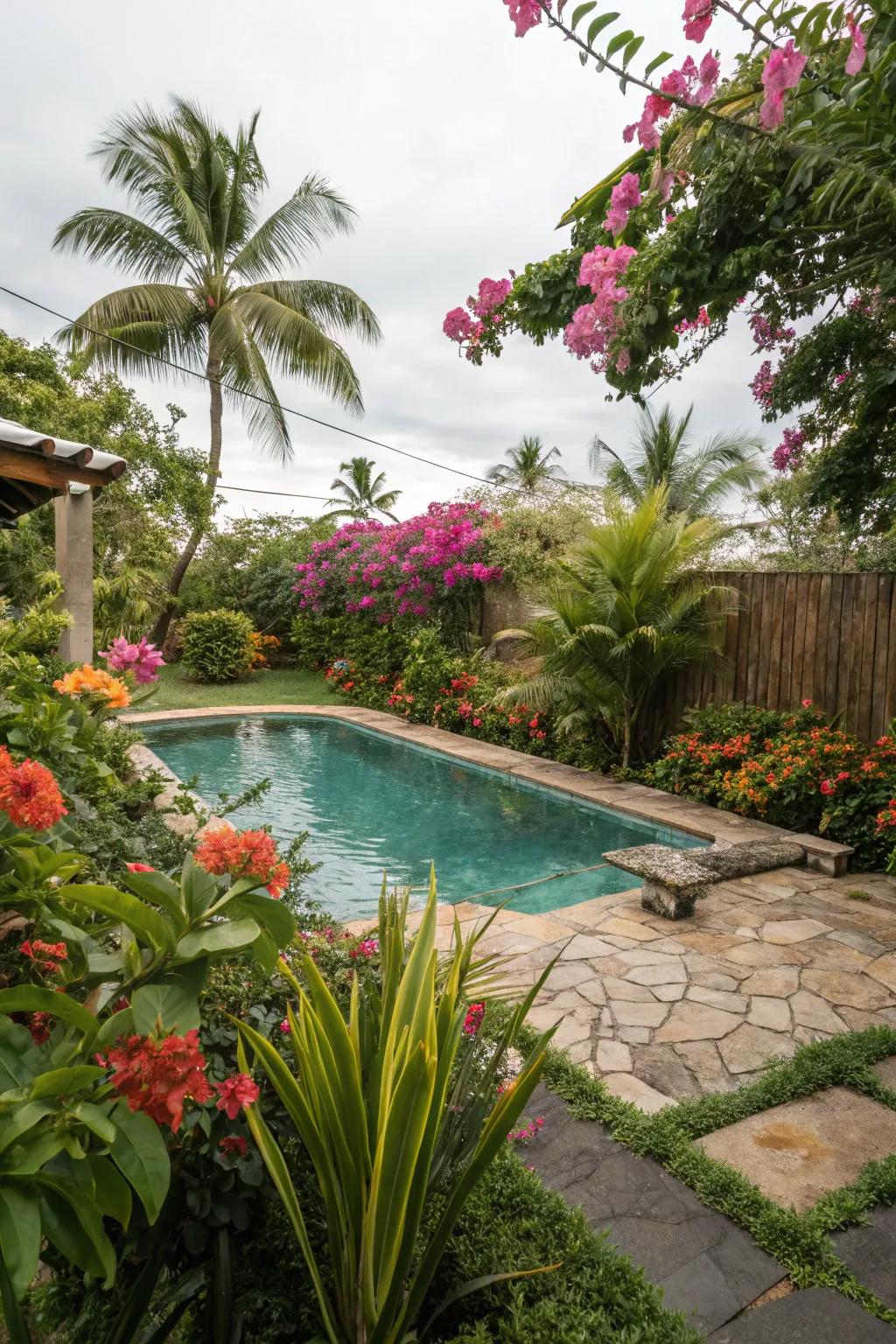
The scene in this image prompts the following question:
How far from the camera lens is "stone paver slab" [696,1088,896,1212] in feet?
6.78

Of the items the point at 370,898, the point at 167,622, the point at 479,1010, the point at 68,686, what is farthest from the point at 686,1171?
the point at 167,622

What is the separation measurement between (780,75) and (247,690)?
11878mm

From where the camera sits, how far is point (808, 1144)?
223cm

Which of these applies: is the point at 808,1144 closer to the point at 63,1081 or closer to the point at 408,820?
the point at 63,1081

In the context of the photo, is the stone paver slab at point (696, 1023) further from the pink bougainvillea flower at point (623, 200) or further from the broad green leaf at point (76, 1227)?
the pink bougainvillea flower at point (623, 200)

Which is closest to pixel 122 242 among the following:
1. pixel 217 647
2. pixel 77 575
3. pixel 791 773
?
pixel 217 647

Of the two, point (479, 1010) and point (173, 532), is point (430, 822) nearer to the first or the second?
point (479, 1010)

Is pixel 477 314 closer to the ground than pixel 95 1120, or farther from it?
farther from it

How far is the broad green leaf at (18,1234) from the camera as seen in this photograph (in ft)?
2.24

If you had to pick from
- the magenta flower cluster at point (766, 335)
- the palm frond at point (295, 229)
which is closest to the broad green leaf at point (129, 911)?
the magenta flower cluster at point (766, 335)

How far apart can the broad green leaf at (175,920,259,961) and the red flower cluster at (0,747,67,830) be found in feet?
1.08

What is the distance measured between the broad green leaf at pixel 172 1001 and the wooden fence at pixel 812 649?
5.84 metres

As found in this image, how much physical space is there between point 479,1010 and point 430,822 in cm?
442

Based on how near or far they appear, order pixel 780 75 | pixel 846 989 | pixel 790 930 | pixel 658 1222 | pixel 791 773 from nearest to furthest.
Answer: pixel 780 75 < pixel 658 1222 < pixel 846 989 < pixel 790 930 < pixel 791 773
